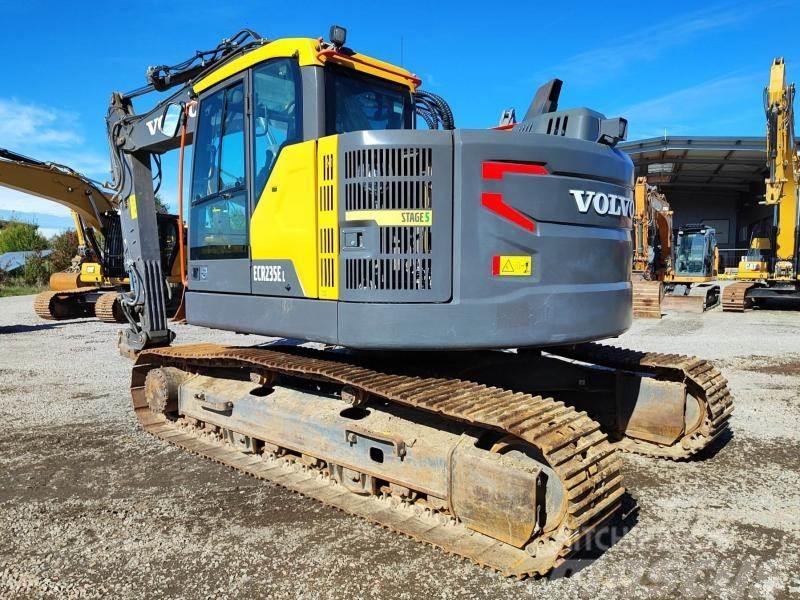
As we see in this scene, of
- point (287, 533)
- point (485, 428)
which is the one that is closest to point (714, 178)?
point (485, 428)

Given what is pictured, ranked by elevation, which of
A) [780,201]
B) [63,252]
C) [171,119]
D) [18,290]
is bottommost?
[18,290]

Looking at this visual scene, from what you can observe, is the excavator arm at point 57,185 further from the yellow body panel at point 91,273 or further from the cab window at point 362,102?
the cab window at point 362,102

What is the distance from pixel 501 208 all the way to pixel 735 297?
15547mm

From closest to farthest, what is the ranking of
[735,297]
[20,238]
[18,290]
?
[735,297]
[18,290]
[20,238]

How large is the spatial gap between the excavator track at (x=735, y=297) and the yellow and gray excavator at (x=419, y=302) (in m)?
13.5

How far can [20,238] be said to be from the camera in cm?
3562

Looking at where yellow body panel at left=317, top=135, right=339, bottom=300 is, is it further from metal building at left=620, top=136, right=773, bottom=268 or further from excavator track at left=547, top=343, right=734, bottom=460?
metal building at left=620, top=136, right=773, bottom=268

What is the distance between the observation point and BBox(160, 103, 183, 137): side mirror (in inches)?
203

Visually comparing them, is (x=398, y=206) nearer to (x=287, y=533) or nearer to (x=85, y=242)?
(x=287, y=533)

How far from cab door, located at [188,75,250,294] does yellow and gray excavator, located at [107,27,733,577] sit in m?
0.02

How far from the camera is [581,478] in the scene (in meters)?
2.77

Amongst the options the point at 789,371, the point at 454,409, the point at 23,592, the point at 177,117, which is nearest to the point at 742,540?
the point at 454,409

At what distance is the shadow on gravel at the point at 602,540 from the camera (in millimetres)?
3031

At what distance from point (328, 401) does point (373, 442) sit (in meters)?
0.60
